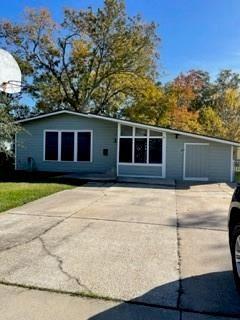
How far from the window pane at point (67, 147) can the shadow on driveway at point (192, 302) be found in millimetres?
15608

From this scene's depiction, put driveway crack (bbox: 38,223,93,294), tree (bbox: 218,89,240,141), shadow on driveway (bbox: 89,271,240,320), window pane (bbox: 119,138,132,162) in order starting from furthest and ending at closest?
tree (bbox: 218,89,240,141), window pane (bbox: 119,138,132,162), driveway crack (bbox: 38,223,93,294), shadow on driveway (bbox: 89,271,240,320)

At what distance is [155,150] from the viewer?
18016mm

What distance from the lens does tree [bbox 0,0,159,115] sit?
2916 cm

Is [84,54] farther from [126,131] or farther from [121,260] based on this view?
[121,260]

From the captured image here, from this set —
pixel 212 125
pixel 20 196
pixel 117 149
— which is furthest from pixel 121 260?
pixel 212 125

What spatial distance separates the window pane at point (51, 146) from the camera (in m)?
19.5

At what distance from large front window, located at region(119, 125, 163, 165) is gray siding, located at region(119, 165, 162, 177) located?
0.25 m

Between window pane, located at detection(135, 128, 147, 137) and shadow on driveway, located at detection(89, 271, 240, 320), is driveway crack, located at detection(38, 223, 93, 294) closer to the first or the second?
shadow on driveway, located at detection(89, 271, 240, 320)

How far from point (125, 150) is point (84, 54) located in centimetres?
1498

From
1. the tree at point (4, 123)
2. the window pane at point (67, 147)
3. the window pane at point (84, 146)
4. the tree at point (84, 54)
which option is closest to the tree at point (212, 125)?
the tree at point (84, 54)

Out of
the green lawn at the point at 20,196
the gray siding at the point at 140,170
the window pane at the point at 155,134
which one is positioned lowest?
the green lawn at the point at 20,196

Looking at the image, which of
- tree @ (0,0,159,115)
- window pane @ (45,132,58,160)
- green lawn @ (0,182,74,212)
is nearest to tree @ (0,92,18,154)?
green lawn @ (0,182,74,212)

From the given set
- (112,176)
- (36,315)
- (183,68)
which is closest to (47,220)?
(36,315)

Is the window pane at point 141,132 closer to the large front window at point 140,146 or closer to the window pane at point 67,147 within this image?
the large front window at point 140,146
